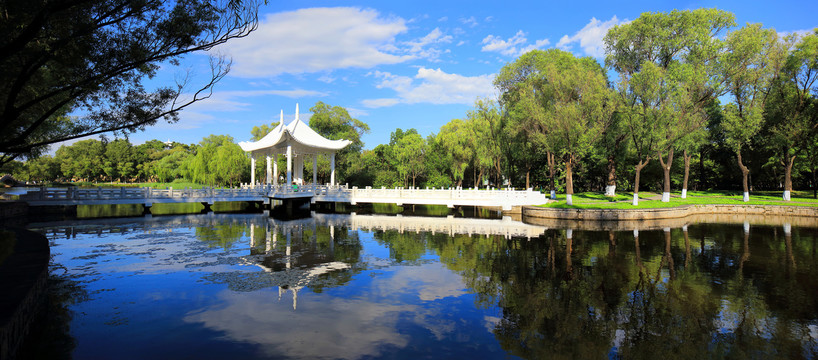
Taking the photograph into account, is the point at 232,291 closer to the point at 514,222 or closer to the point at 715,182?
the point at 514,222

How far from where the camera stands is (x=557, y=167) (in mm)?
39188

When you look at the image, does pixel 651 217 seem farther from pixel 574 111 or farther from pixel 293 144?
pixel 293 144

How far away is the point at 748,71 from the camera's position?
2831 cm

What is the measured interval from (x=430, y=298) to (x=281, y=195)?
20744 millimetres

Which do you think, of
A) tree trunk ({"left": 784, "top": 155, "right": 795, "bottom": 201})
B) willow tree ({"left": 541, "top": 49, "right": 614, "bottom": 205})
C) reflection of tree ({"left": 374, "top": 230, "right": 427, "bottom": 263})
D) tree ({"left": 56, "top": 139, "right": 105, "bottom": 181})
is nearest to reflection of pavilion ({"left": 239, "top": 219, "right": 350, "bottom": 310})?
reflection of tree ({"left": 374, "top": 230, "right": 427, "bottom": 263})

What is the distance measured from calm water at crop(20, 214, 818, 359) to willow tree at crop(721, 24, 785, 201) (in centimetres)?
1629

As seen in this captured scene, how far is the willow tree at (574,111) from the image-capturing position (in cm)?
A: 2670

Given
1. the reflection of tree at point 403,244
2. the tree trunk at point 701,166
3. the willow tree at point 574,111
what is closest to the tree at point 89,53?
the reflection of tree at point 403,244

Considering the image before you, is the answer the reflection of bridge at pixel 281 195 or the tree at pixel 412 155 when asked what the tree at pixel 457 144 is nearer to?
the tree at pixel 412 155

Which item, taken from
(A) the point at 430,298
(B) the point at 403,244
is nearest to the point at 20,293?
(A) the point at 430,298

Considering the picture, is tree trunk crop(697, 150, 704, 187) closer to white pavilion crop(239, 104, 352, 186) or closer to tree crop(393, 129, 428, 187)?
tree crop(393, 129, 428, 187)

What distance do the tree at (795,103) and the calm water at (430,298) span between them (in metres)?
18.0

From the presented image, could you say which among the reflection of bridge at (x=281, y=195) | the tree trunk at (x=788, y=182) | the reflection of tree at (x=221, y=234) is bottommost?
the reflection of tree at (x=221, y=234)

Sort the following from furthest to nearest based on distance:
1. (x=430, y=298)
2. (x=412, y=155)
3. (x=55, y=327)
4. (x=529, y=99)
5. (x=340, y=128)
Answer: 1. (x=340, y=128)
2. (x=412, y=155)
3. (x=529, y=99)
4. (x=430, y=298)
5. (x=55, y=327)
